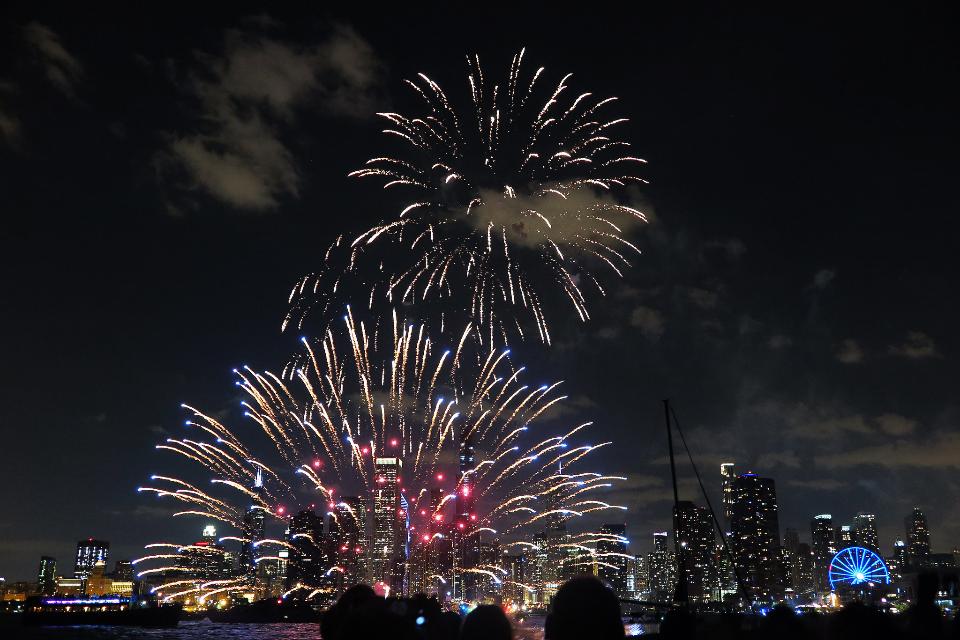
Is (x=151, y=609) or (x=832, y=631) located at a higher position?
(x=832, y=631)

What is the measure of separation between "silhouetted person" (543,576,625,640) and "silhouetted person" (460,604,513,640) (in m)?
1.68

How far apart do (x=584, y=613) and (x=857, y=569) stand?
326ft

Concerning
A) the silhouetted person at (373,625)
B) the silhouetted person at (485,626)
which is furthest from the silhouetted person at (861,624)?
the silhouetted person at (373,625)

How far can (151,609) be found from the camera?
6324 inches

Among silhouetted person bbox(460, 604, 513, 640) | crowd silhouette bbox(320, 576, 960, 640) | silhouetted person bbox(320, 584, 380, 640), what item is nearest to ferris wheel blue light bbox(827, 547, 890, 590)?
crowd silhouette bbox(320, 576, 960, 640)

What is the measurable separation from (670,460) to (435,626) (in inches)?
2330

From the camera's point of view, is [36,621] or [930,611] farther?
[36,621]

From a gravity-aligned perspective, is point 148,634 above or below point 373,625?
below

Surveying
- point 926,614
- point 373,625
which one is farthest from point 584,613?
point 926,614

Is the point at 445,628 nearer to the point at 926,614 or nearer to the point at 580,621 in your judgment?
the point at 926,614

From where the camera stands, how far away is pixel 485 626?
652 centimetres

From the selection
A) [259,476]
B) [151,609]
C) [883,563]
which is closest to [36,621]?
[151,609]

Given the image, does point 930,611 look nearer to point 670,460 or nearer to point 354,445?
point 354,445

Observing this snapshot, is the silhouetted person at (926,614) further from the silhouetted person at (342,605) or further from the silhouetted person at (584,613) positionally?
the silhouetted person at (342,605)
